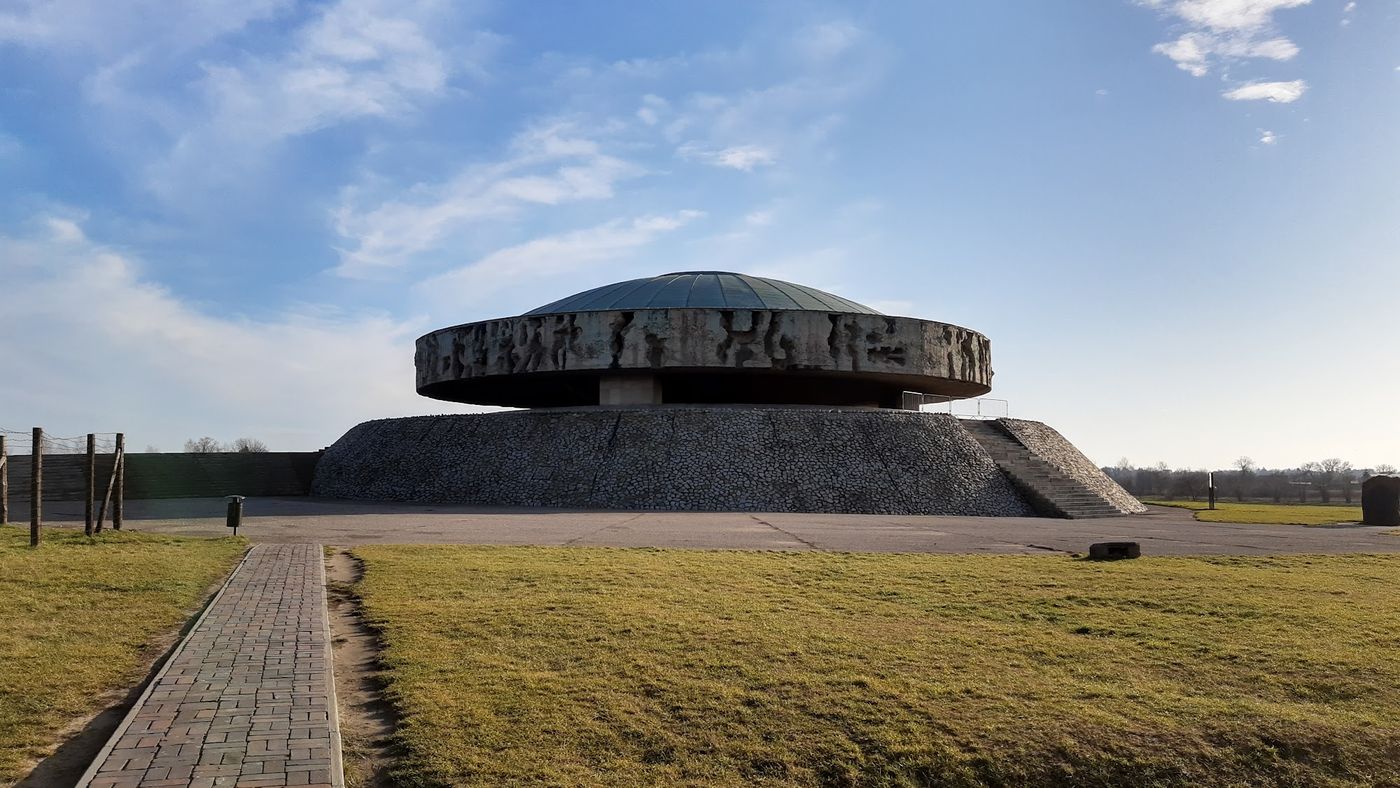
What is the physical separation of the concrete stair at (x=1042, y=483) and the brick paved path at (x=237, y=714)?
19.8 m

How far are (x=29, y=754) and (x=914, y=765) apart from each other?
449 cm

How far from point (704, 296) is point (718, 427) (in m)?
7.16

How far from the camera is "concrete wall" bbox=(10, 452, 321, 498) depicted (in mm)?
27984

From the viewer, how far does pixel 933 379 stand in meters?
29.4

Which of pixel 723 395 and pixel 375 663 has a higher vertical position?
pixel 723 395

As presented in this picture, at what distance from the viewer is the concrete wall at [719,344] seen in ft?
89.1

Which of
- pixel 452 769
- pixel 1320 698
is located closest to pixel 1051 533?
pixel 1320 698

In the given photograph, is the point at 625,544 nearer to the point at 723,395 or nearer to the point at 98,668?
the point at 98,668

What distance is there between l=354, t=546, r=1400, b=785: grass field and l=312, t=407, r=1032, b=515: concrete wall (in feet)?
44.1

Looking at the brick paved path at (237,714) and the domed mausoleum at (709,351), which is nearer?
the brick paved path at (237,714)

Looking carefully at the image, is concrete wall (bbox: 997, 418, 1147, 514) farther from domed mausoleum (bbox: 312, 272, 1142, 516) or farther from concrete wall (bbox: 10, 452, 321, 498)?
concrete wall (bbox: 10, 452, 321, 498)

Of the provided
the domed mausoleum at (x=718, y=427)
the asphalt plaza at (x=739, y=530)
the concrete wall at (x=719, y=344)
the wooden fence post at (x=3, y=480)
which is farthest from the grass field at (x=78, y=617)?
the concrete wall at (x=719, y=344)

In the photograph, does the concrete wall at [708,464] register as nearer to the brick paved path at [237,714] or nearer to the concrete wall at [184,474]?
the concrete wall at [184,474]

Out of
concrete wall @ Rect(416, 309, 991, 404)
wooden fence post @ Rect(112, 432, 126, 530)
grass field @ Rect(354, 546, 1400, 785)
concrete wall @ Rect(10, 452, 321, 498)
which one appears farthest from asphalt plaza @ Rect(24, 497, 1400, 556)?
concrete wall @ Rect(416, 309, 991, 404)
